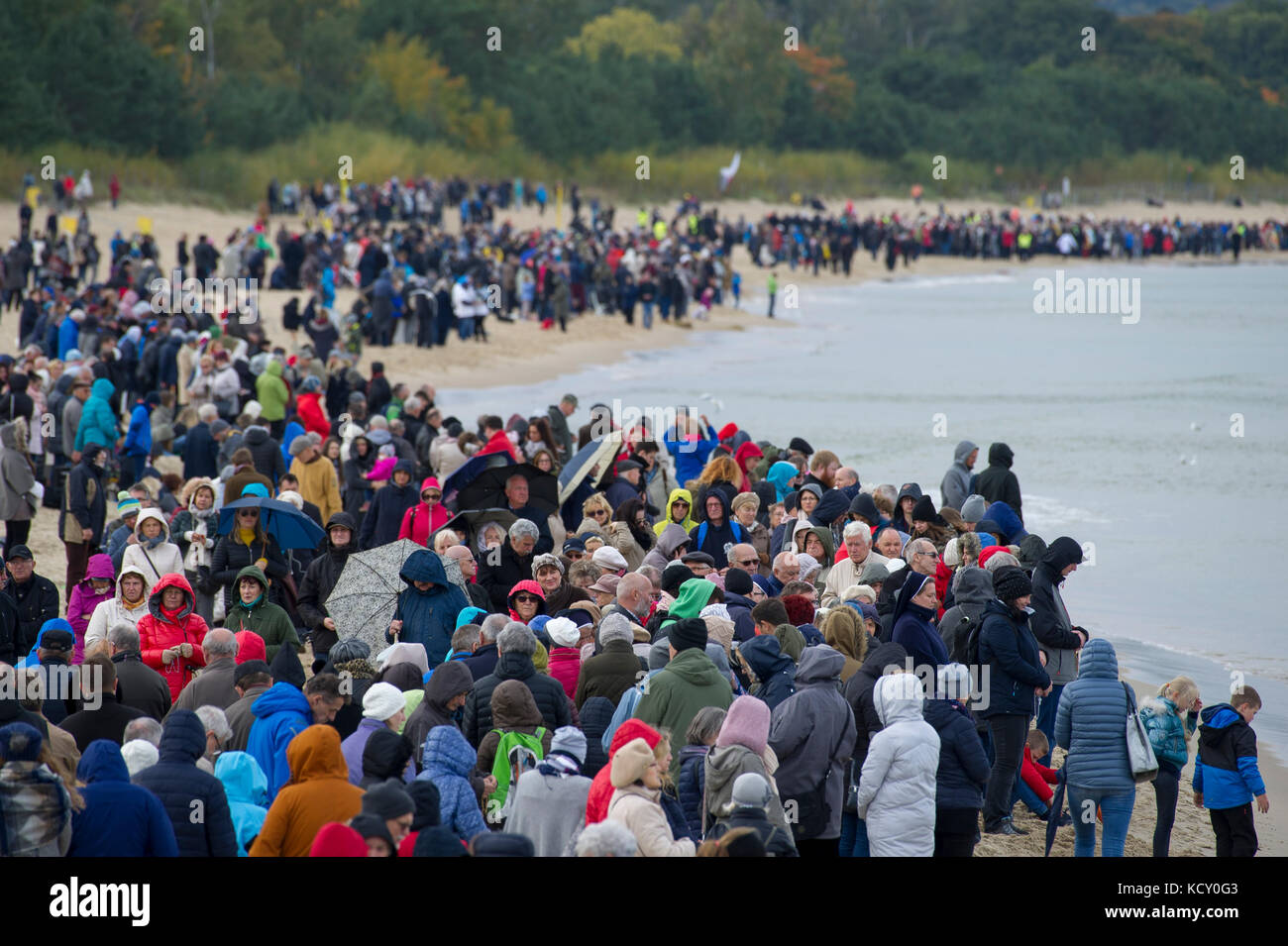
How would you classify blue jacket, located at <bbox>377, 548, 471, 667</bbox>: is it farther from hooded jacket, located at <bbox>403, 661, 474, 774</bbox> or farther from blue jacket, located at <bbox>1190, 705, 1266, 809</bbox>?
blue jacket, located at <bbox>1190, 705, 1266, 809</bbox>

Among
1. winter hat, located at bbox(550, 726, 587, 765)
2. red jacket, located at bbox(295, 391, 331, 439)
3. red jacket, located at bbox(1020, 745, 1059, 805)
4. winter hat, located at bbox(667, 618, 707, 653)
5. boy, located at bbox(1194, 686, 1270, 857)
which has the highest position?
red jacket, located at bbox(295, 391, 331, 439)

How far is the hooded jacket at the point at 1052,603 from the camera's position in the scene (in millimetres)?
8562

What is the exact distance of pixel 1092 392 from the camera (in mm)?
31594

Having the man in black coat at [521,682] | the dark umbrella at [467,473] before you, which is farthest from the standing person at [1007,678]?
the dark umbrella at [467,473]

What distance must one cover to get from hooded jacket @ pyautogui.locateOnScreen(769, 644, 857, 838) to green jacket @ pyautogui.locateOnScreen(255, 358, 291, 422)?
1091 centimetres

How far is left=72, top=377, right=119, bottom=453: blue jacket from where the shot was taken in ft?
46.1

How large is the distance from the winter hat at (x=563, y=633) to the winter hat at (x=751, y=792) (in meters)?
2.19

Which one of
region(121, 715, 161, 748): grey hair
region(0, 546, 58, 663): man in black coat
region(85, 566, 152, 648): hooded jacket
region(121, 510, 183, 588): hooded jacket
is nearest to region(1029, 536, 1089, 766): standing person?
region(121, 715, 161, 748): grey hair

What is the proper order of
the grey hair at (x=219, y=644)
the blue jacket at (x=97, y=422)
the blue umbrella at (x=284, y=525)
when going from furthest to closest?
1. the blue jacket at (x=97, y=422)
2. the blue umbrella at (x=284, y=525)
3. the grey hair at (x=219, y=644)

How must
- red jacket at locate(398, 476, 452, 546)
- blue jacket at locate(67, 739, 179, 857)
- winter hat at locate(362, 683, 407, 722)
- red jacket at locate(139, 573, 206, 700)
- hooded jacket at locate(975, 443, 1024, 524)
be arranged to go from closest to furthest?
1. blue jacket at locate(67, 739, 179, 857)
2. winter hat at locate(362, 683, 407, 722)
3. red jacket at locate(139, 573, 206, 700)
4. red jacket at locate(398, 476, 452, 546)
5. hooded jacket at locate(975, 443, 1024, 524)

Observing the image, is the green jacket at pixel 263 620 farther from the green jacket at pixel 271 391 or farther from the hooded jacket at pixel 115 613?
the green jacket at pixel 271 391

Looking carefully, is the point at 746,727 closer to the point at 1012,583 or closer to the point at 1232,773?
the point at 1012,583

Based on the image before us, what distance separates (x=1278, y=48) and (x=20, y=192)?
107775 millimetres

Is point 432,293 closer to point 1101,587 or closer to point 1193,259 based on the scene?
point 1101,587
